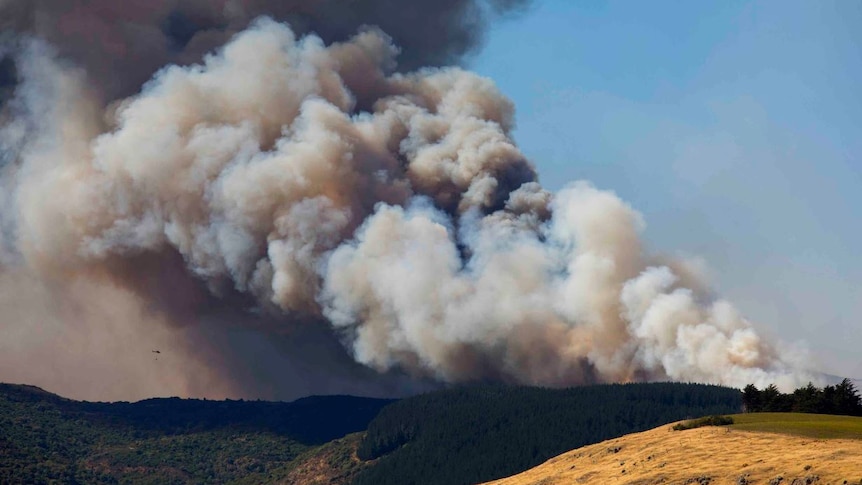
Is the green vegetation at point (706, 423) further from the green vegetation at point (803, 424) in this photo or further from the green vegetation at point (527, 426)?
the green vegetation at point (527, 426)

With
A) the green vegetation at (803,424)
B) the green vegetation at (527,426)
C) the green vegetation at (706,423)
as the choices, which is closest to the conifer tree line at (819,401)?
the green vegetation at (803,424)

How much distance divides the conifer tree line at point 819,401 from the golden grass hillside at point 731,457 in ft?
37.3

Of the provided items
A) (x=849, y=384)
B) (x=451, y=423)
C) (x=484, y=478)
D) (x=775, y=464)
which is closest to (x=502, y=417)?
(x=451, y=423)

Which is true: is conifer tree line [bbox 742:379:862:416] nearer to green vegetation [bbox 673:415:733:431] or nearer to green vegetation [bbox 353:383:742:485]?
green vegetation [bbox 673:415:733:431]

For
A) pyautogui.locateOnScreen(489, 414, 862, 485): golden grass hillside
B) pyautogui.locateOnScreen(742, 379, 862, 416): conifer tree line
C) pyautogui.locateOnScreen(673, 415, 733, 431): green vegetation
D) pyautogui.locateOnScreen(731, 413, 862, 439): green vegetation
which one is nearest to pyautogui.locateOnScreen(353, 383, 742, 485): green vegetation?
pyautogui.locateOnScreen(742, 379, 862, 416): conifer tree line

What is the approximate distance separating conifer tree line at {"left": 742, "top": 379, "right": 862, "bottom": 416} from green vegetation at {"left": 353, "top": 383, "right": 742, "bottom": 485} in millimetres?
41264

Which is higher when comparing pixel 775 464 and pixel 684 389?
pixel 684 389

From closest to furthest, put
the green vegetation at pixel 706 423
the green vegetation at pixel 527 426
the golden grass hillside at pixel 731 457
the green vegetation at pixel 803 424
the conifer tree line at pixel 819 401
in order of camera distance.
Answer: the golden grass hillside at pixel 731 457 → the green vegetation at pixel 803 424 → the green vegetation at pixel 706 423 → the conifer tree line at pixel 819 401 → the green vegetation at pixel 527 426

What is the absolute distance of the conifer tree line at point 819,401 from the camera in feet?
368

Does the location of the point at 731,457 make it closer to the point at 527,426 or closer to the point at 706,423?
the point at 706,423

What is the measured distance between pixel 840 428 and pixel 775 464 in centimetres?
1392

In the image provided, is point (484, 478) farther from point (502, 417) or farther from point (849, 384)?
point (849, 384)

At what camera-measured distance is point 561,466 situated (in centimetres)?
10394

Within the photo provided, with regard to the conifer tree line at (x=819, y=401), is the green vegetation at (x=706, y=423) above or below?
below
